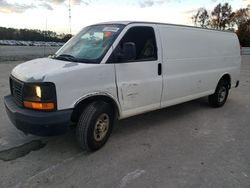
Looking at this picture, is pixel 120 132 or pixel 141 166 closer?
pixel 141 166

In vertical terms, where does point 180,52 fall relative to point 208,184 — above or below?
above

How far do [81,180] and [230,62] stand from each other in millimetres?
5241

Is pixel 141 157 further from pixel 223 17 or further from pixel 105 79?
pixel 223 17

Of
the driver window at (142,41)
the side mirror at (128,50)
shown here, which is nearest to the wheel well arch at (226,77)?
the driver window at (142,41)

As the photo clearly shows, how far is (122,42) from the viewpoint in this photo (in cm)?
378

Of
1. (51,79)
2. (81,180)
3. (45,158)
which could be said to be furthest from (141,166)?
(51,79)

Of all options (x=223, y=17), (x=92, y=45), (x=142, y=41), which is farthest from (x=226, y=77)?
(x=223, y=17)

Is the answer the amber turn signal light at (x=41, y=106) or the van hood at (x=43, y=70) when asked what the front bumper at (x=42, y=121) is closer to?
the amber turn signal light at (x=41, y=106)

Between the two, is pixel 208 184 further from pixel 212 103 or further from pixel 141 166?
pixel 212 103

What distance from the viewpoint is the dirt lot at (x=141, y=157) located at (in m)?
2.96

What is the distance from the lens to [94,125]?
3.50 meters

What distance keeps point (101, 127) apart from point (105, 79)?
0.77 metres

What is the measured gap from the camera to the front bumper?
3088mm

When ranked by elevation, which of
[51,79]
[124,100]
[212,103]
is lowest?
[212,103]
